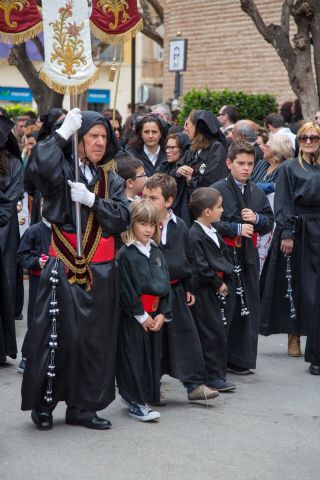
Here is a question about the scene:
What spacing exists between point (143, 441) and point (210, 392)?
1.07 m

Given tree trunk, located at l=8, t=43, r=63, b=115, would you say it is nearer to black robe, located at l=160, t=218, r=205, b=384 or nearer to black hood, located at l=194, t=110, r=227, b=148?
black hood, located at l=194, t=110, r=227, b=148

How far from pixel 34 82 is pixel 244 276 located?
13.8 metres

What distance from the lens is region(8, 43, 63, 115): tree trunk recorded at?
2080 centimetres

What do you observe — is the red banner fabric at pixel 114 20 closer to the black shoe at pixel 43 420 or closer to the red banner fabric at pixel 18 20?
the red banner fabric at pixel 18 20

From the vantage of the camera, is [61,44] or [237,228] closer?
[61,44]

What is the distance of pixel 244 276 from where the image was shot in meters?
8.36

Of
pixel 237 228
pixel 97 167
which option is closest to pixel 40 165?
pixel 97 167

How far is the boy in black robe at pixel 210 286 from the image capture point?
760cm

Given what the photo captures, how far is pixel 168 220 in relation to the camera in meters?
7.41

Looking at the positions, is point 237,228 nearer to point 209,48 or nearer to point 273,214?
point 273,214

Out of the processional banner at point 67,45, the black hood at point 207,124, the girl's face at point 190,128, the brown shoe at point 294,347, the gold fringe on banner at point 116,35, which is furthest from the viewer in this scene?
the girl's face at point 190,128

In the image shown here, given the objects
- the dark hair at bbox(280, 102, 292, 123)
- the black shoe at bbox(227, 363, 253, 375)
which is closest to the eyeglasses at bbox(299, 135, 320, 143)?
the black shoe at bbox(227, 363, 253, 375)

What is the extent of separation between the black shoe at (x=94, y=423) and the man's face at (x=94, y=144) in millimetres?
1642

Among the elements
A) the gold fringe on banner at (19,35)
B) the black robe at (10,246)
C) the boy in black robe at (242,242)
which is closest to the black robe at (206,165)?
the boy in black robe at (242,242)
